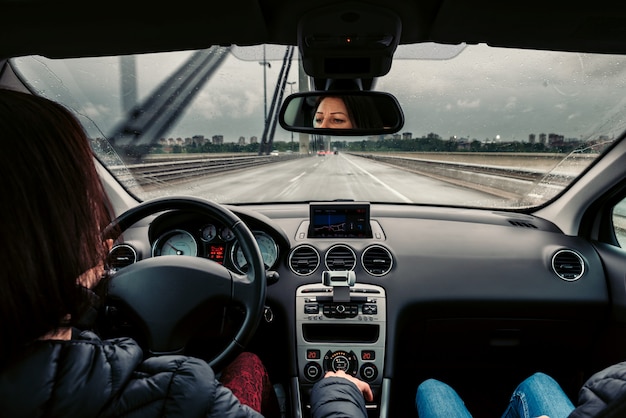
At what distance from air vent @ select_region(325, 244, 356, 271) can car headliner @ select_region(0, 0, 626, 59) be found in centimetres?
146

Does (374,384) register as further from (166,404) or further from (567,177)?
(166,404)

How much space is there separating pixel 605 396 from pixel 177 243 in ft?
8.51

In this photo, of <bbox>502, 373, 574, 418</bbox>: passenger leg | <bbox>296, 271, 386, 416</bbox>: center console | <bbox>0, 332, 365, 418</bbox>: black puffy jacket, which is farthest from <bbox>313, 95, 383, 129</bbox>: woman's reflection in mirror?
<bbox>0, 332, 365, 418</bbox>: black puffy jacket

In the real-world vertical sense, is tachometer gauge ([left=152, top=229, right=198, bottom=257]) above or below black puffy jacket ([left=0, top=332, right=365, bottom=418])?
below

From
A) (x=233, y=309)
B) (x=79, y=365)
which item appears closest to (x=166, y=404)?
(x=79, y=365)

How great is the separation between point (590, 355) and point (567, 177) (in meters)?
1.32

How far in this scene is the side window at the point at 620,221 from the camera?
3279 millimetres

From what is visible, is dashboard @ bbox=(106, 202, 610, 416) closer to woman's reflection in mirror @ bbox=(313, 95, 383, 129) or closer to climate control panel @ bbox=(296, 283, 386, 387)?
climate control panel @ bbox=(296, 283, 386, 387)

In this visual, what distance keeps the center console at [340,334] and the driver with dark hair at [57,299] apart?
6.78 feet

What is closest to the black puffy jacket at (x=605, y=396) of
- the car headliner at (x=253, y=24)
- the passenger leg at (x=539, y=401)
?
the passenger leg at (x=539, y=401)

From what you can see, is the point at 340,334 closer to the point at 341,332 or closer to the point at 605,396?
Answer: the point at 341,332

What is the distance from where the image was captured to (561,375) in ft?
11.8

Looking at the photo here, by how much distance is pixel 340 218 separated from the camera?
142 inches

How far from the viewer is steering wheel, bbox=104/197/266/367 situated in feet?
6.70
